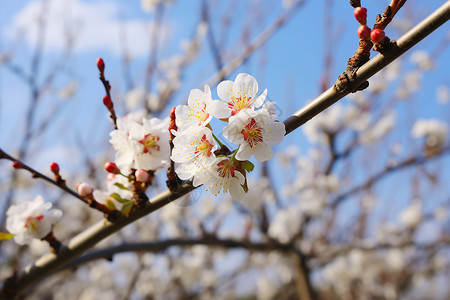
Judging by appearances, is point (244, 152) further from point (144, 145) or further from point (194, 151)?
point (144, 145)

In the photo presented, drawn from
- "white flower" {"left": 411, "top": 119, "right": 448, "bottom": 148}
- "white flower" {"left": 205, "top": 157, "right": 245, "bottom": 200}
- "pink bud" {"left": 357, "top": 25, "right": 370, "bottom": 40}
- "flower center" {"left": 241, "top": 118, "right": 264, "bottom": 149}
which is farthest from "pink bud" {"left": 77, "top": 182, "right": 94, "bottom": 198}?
"white flower" {"left": 411, "top": 119, "right": 448, "bottom": 148}

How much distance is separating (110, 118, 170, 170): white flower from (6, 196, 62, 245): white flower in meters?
0.35

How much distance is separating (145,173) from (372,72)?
0.66 meters

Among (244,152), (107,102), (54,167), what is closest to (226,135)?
(244,152)

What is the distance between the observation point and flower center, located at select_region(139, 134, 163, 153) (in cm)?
107

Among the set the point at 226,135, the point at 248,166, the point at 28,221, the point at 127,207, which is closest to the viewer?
the point at 226,135

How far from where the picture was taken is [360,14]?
2.81 ft

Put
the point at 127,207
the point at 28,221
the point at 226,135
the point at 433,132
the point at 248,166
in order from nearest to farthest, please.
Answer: the point at 226,135
the point at 248,166
the point at 127,207
the point at 28,221
the point at 433,132

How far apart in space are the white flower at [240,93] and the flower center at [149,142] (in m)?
0.31

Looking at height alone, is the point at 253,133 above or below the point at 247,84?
below

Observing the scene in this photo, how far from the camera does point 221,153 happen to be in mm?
878

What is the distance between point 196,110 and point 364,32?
0.43 m

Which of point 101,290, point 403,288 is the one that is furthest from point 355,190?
point 101,290

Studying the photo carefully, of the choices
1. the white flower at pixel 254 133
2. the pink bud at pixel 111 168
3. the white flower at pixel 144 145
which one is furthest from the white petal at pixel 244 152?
the pink bud at pixel 111 168
